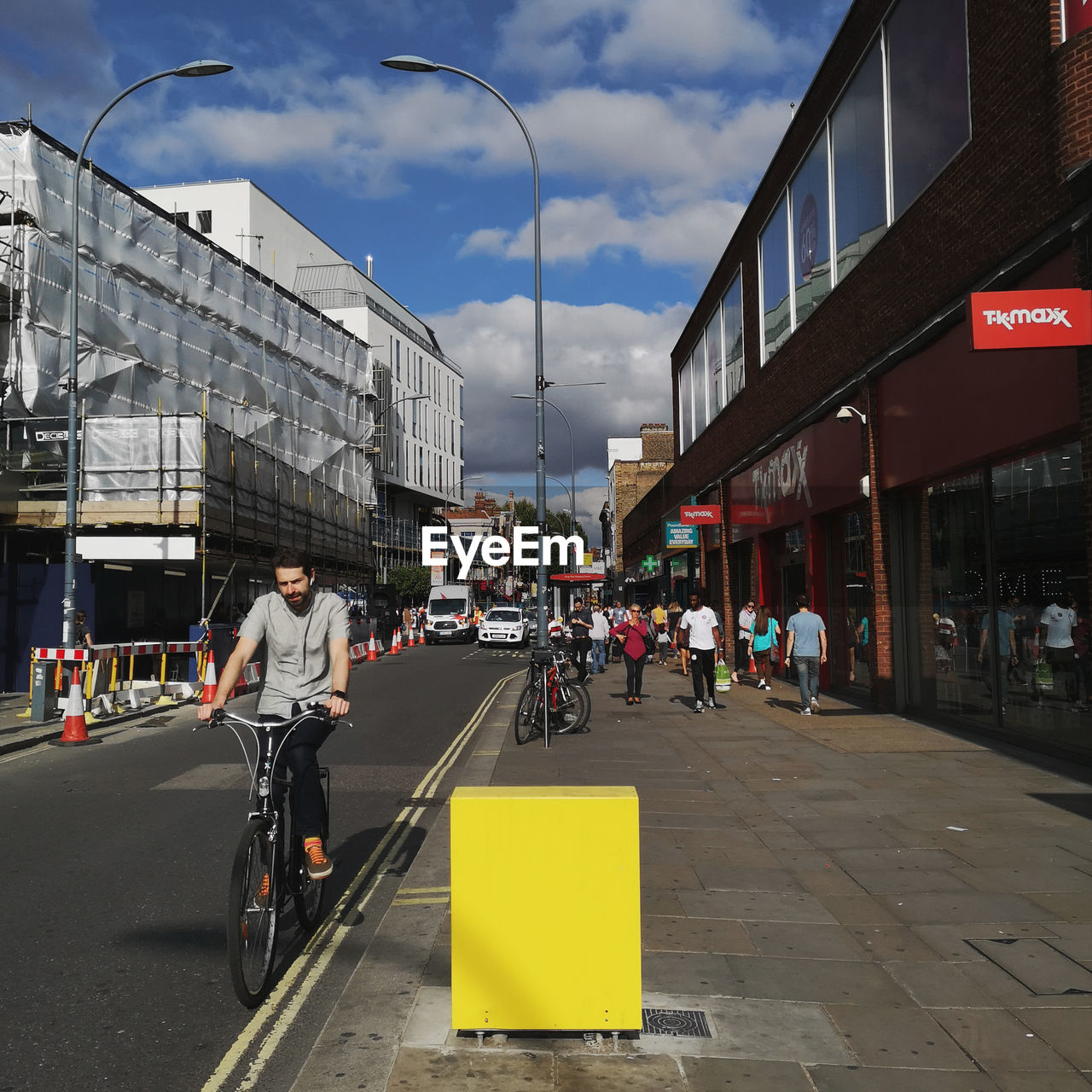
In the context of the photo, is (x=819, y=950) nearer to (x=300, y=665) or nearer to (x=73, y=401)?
(x=300, y=665)

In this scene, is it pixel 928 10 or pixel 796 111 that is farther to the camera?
pixel 796 111

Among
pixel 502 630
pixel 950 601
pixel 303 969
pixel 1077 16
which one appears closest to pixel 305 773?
pixel 303 969

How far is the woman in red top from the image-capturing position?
16.7 meters

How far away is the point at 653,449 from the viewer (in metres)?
79.5

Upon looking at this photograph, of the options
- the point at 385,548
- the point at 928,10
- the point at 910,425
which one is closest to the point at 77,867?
the point at 910,425

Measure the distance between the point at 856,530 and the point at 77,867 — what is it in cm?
1294

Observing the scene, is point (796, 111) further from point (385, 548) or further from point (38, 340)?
point (385, 548)

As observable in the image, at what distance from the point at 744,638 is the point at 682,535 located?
7.70 m

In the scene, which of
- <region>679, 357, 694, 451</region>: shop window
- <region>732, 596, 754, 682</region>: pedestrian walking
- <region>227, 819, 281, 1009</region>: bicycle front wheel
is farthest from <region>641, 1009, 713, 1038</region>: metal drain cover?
<region>679, 357, 694, 451</region>: shop window

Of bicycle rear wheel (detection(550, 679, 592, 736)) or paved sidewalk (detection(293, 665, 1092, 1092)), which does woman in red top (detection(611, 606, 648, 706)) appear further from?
paved sidewalk (detection(293, 665, 1092, 1092))

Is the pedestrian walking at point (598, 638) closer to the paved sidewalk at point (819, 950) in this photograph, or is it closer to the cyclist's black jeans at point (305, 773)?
the paved sidewalk at point (819, 950)

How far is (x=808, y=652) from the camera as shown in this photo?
15.4 meters

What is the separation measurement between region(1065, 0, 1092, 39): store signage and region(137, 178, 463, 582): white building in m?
43.7

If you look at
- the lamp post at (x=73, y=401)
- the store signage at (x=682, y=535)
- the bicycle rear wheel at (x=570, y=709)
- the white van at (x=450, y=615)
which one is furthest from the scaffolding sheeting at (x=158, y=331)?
the bicycle rear wheel at (x=570, y=709)
